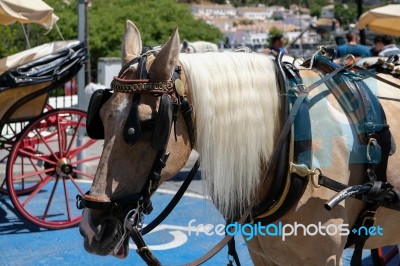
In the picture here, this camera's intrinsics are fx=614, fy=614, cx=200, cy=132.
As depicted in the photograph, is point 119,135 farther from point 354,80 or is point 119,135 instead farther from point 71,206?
point 71,206

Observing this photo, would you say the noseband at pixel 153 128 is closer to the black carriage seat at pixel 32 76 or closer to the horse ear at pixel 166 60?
the horse ear at pixel 166 60

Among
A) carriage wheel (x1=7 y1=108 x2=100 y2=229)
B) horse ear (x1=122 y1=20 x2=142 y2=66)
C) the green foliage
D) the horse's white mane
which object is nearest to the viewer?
the horse's white mane

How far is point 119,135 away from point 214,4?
14912 centimetres

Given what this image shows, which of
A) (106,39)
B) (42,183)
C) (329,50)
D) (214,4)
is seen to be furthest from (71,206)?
(214,4)

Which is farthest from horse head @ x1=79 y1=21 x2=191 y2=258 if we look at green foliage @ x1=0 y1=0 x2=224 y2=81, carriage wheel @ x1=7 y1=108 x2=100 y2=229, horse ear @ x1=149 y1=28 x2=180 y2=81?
green foliage @ x1=0 y1=0 x2=224 y2=81

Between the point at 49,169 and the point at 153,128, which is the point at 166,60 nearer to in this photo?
the point at 153,128

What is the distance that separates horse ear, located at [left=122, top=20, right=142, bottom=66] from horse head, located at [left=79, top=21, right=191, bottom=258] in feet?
0.59

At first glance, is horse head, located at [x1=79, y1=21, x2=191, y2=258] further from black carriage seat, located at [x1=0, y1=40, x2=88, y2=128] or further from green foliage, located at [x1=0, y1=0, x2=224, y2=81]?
green foliage, located at [x1=0, y1=0, x2=224, y2=81]

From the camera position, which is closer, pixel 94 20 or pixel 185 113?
pixel 185 113

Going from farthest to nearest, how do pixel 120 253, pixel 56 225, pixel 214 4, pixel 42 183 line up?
pixel 214 4
pixel 42 183
pixel 56 225
pixel 120 253

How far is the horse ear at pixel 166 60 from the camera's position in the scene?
212 centimetres

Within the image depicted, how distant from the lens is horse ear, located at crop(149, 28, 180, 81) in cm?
212

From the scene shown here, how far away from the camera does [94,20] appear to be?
27844 millimetres

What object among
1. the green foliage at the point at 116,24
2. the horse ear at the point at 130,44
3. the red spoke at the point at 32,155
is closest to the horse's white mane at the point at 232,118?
the horse ear at the point at 130,44
